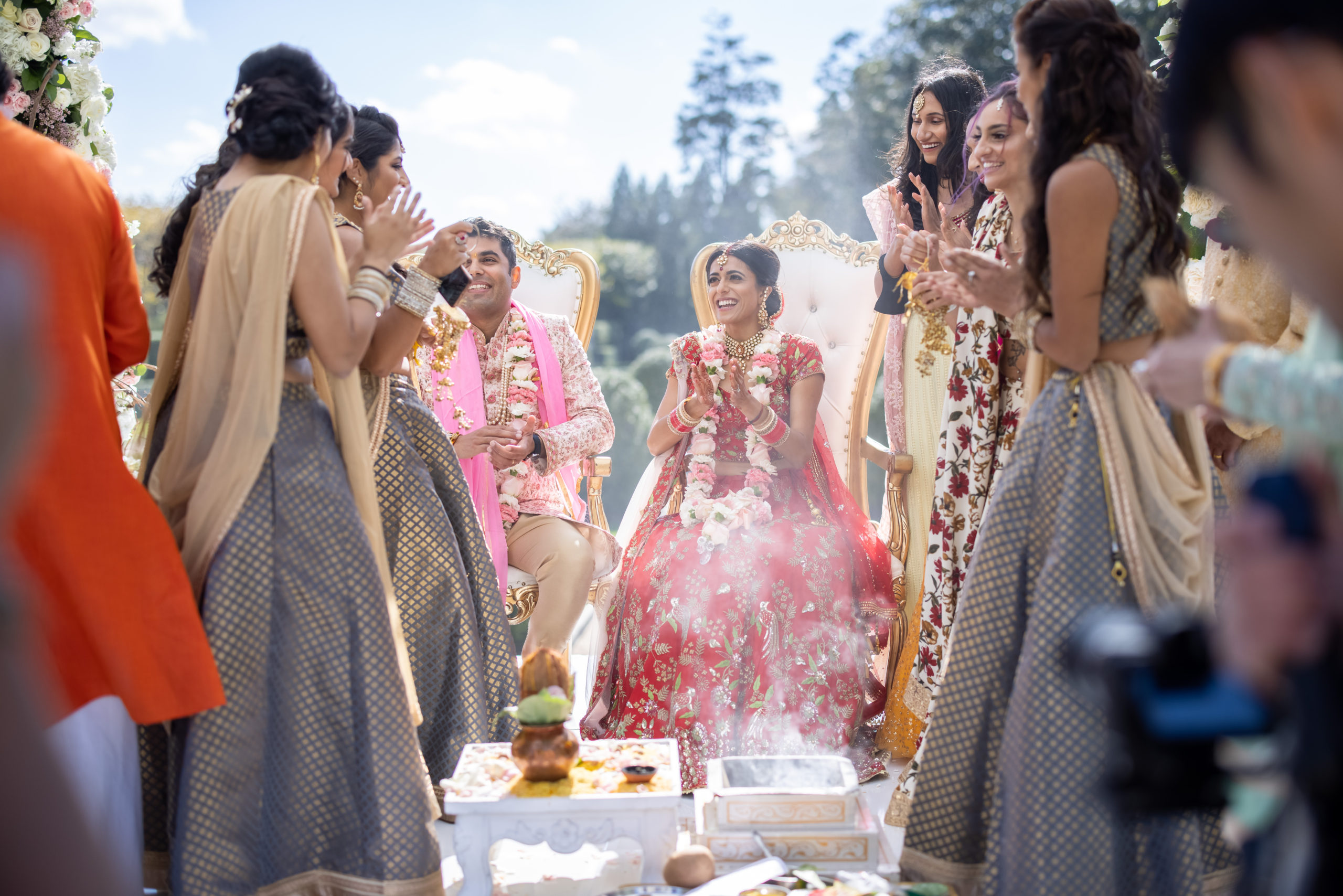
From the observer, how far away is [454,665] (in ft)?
9.80

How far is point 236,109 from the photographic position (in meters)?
2.28

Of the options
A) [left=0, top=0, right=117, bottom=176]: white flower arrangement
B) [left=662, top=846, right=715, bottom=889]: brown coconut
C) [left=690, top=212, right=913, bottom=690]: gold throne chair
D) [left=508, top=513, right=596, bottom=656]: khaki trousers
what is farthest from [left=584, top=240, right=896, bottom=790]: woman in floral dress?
[left=0, top=0, right=117, bottom=176]: white flower arrangement

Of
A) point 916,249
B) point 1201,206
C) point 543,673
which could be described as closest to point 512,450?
point 543,673

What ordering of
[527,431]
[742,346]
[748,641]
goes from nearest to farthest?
[748,641] → [527,431] → [742,346]

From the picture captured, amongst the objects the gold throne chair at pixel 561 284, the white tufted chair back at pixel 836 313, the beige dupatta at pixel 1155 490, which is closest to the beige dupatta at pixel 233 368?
the beige dupatta at pixel 1155 490

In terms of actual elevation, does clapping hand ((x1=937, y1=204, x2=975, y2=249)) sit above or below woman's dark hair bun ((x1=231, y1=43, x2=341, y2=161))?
below

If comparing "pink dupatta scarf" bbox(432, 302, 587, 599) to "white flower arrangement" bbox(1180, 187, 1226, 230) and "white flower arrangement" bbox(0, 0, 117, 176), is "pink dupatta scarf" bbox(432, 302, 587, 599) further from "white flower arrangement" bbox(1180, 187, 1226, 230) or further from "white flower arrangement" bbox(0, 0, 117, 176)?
"white flower arrangement" bbox(1180, 187, 1226, 230)

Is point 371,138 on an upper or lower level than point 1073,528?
upper

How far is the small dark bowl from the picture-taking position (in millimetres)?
2404

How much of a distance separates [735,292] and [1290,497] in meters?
3.24

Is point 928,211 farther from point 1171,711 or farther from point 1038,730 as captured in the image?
point 1171,711

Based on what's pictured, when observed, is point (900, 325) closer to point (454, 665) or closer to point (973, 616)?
point (973, 616)

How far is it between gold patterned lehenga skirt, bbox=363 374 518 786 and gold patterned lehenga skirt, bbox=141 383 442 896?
1.98 ft

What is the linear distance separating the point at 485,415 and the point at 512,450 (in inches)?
10.1
